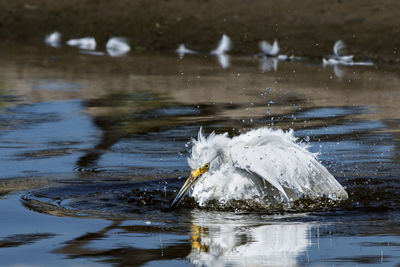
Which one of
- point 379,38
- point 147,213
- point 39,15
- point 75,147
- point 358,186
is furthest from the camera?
point 39,15

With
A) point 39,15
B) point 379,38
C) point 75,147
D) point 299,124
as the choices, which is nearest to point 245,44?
point 379,38

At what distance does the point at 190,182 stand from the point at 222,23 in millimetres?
11771

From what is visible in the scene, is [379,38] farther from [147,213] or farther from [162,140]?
[147,213]

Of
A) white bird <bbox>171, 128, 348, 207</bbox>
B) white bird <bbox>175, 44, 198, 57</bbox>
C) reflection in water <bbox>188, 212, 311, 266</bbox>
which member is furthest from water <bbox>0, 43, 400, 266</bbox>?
white bird <bbox>175, 44, 198, 57</bbox>

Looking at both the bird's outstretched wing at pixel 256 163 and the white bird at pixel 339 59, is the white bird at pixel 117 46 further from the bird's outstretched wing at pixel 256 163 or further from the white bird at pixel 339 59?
the bird's outstretched wing at pixel 256 163

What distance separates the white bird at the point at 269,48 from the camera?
55.6 ft

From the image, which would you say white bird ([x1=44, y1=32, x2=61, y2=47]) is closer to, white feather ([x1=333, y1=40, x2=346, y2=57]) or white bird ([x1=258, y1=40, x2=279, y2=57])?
white bird ([x1=258, y1=40, x2=279, y2=57])

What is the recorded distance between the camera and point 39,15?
21.0 m

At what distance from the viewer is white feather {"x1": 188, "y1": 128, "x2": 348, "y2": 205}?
705 centimetres

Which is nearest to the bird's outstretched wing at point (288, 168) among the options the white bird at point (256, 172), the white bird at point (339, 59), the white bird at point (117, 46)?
the white bird at point (256, 172)

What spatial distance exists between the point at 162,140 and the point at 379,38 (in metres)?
7.87

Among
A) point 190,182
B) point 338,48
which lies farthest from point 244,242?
point 338,48

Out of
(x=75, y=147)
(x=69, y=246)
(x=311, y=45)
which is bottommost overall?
(x=69, y=246)

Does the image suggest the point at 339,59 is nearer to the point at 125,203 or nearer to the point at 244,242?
the point at 125,203
